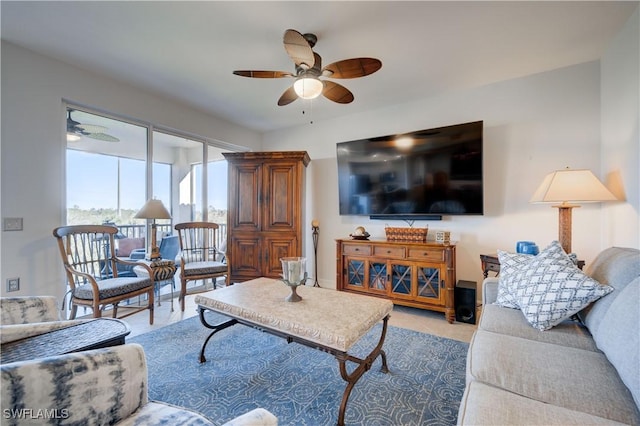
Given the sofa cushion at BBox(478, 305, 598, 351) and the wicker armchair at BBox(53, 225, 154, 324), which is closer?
the sofa cushion at BBox(478, 305, 598, 351)

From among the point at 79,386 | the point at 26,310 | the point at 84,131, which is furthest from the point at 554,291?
the point at 84,131

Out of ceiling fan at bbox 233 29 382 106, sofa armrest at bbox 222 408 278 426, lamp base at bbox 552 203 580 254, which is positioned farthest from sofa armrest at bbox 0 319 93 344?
lamp base at bbox 552 203 580 254

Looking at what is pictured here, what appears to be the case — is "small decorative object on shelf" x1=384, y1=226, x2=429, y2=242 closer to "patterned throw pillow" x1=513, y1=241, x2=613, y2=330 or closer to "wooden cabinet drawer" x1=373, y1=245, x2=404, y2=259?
"wooden cabinet drawer" x1=373, y1=245, x2=404, y2=259

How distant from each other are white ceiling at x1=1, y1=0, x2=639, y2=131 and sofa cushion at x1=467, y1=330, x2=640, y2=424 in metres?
2.19

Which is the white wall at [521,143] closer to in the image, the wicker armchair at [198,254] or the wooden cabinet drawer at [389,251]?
the wooden cabinet drawer at [389,251]

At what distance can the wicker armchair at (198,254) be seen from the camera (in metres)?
3.20

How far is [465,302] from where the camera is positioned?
2.79m

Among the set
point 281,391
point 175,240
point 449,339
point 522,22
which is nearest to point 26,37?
point 175,240

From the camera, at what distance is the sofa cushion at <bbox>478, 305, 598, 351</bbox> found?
1390mm

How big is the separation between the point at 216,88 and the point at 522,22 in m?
2.96

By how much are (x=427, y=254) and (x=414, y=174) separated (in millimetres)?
987

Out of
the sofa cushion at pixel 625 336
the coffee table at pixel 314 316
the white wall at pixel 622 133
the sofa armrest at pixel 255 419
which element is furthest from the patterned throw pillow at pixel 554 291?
the sofa armrest at pixel 255 419

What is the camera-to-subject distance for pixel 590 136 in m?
2.64

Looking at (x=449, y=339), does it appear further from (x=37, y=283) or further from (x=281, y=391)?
(x=37, y=283)
